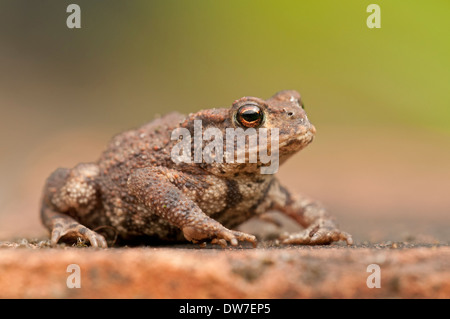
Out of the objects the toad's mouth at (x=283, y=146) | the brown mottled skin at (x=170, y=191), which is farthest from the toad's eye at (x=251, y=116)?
the toad's mouth at (x=283, y=146)

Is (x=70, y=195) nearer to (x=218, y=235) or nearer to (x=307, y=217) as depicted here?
(x=218, y=235)

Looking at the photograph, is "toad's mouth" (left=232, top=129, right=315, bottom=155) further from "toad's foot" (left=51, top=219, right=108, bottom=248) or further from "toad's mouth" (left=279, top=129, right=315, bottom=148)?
"toad's foot" (left=51, top=219, right=108, bottom=248)

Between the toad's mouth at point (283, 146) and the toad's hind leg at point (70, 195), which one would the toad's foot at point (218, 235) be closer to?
the toad's mouth at point (283, 146)

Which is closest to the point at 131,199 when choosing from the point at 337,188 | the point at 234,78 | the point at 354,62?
the point at 337,188

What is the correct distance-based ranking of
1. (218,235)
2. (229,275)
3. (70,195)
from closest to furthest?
(229,275) < (218,235) < (70,195)

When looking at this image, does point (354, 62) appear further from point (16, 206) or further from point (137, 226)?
point (137, 226)

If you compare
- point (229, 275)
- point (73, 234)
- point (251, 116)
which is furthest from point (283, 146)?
point (73, 234)
